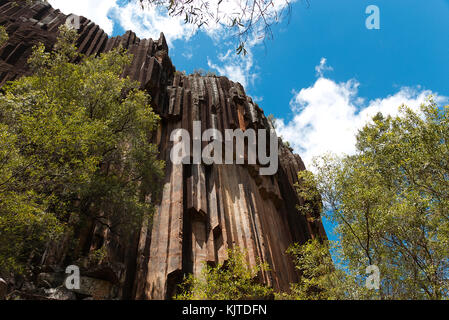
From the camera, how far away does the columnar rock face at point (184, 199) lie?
13.3 metres

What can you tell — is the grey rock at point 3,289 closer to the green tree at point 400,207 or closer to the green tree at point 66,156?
the green tree at point 66,156

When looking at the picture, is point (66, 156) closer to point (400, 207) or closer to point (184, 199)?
point (184, 199)

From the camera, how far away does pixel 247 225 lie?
1822cm

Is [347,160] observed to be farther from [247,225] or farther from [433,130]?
[247,225]

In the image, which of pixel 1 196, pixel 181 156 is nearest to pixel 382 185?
pixel 181 156

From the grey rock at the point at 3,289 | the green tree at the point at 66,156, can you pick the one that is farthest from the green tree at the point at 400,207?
the grey rock at the point at 3,289

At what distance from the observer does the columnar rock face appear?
13328mm

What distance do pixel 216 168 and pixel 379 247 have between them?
1139cm

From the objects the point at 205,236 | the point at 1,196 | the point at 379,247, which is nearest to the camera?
the point at 1,196

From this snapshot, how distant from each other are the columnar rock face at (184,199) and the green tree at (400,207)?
599 cm

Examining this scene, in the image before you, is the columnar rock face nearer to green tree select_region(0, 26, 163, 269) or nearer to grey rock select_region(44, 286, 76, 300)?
grey rock select_region(44, 286, 76, 300)

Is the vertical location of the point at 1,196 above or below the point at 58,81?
below

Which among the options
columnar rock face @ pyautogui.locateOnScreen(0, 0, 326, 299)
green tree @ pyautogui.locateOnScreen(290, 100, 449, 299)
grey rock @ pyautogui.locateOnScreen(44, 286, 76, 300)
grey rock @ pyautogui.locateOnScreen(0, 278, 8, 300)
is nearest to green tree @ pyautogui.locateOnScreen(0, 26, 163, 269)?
grey rock @ pyautogui.locateOnScreen(0, 278, 8, 300)

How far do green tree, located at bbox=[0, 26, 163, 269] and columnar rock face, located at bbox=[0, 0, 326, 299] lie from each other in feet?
5.57
